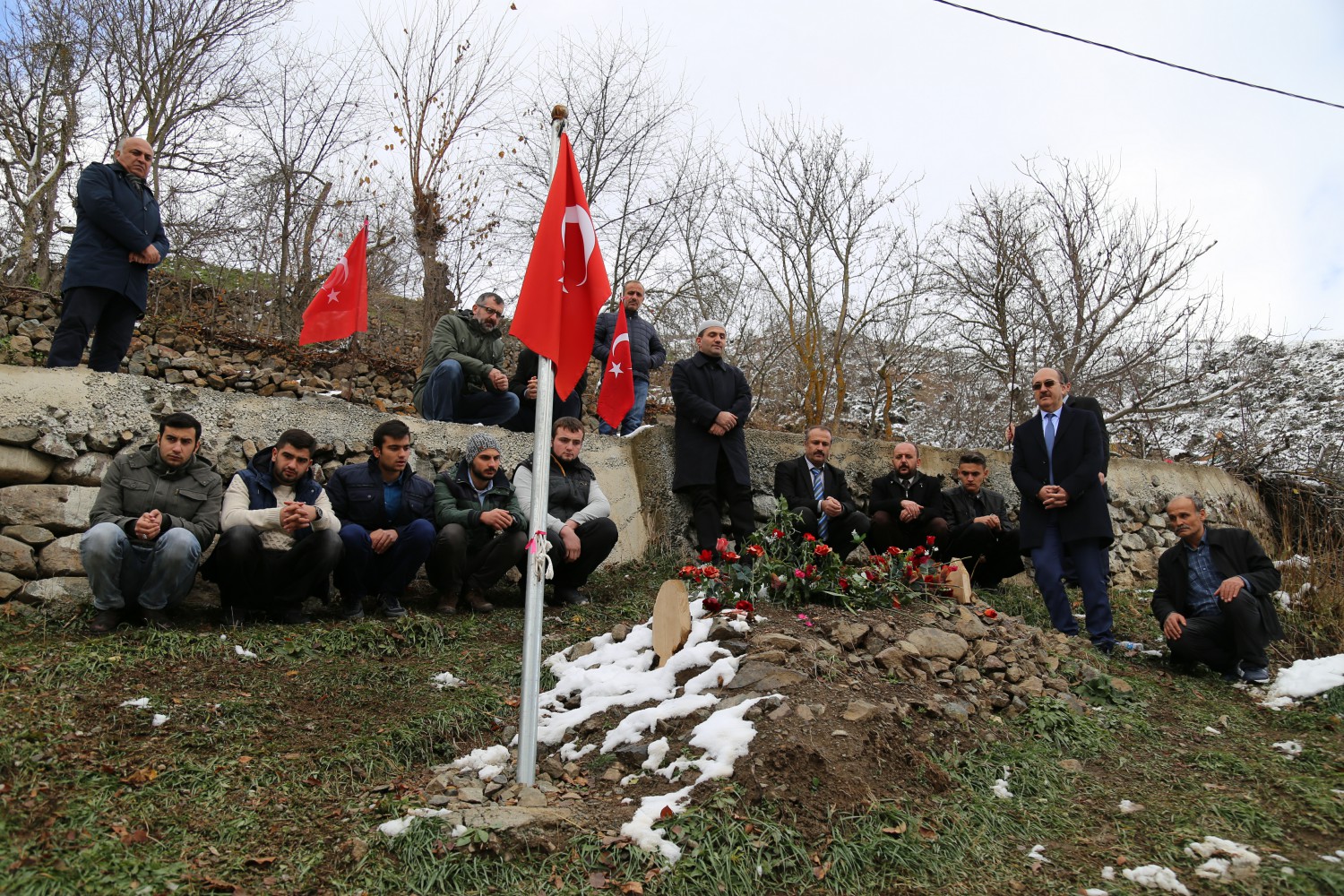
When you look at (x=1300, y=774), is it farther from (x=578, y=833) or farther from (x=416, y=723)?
(x=416, y=723)

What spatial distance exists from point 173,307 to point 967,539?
10.8m

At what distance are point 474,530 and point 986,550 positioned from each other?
3.71m

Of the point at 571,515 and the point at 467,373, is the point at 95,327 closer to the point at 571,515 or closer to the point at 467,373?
the point at 467,373

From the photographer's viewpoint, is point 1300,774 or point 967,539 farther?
point 967,539

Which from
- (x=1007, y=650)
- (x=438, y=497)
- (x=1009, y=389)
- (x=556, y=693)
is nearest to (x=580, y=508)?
(x=438, y=497)

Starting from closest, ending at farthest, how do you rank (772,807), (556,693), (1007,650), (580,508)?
1. (772,807)
2. (556,693)
3. (1007,650)
4. (580,508)

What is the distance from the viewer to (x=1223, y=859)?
300 cm

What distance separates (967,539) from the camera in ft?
21.7

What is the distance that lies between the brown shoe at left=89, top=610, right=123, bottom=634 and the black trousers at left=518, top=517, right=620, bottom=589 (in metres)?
2.18

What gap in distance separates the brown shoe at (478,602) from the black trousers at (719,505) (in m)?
1.69

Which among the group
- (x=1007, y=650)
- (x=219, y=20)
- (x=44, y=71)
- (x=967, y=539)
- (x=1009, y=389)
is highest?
(x=219, y=20)

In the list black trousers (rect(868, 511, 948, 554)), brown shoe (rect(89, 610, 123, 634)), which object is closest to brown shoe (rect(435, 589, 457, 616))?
brown shoe (rect(89, 610, 123, 634))

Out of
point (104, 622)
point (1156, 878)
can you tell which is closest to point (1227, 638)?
point (1156, 878)

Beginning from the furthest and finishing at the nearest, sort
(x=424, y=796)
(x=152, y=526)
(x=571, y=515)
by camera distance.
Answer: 1. (x=571, y=515)
2. (x=152, y=526)
3. (x=424, y=796)
